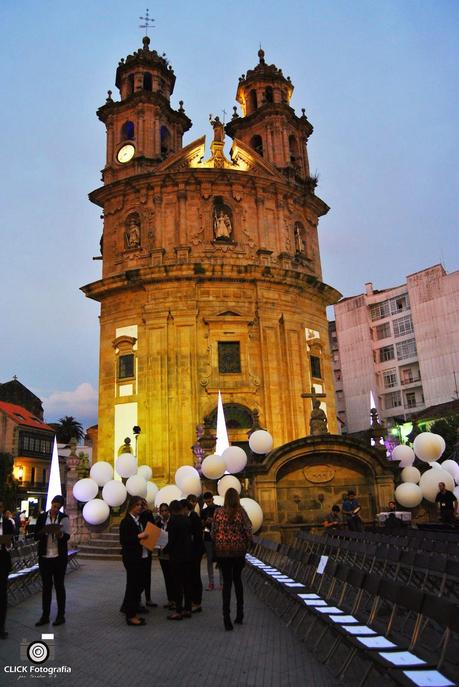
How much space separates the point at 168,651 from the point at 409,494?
1245 centimetres

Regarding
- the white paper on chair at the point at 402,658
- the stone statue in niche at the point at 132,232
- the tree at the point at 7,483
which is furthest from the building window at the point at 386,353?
the white paper on chair at the point at 402,658

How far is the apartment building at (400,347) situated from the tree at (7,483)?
30.3m

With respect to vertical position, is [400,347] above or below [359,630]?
above

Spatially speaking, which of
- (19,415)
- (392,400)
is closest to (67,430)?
(19,415)

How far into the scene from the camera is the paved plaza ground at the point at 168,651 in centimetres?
552

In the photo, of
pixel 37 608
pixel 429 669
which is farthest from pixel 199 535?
pixel 429 669

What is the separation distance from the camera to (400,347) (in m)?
53.1

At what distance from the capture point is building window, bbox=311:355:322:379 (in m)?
31.0

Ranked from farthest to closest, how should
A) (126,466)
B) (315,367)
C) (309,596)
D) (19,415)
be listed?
1. (19,415)
2. (315,367)
3. (126,466)
4. (309,596)

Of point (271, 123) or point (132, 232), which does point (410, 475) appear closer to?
point (132, 232)

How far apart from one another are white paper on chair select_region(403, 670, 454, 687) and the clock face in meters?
33.3

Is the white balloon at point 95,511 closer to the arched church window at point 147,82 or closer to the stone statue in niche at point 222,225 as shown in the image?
the stone statue in niche at point 222,225

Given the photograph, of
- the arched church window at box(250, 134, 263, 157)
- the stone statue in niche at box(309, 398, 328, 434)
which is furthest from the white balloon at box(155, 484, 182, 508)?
the arched church window at box(250, 134, 263, 157)

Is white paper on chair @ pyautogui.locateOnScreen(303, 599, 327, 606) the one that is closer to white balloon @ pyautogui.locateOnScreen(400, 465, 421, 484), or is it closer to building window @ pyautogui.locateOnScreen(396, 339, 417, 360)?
white balloon @ pyautogui.locateOnScreen(400, 465, 421, 484)
